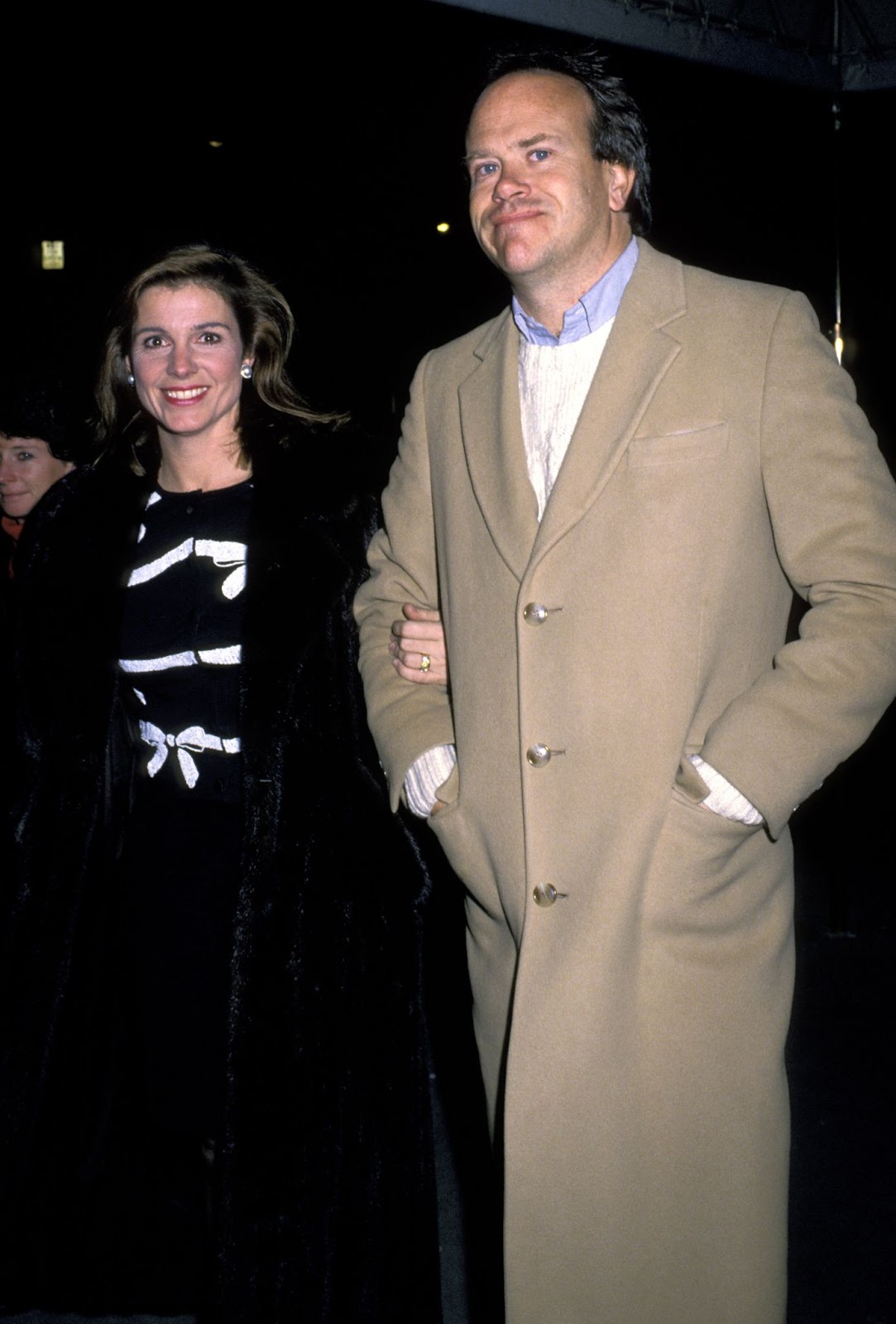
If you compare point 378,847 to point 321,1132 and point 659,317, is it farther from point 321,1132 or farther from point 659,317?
point 659,317

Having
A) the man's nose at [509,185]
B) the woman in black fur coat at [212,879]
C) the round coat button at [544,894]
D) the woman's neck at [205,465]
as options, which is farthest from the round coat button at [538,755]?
the woman's neck at [205,465]

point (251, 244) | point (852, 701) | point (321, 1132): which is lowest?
point (321, 1132)

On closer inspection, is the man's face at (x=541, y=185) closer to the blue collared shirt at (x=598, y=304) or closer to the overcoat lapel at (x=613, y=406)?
the blue collared shirt at (x=598, y=304)

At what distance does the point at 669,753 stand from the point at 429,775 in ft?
1.33

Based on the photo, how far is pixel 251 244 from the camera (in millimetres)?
5383

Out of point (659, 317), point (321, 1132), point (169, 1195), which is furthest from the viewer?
point (169, 1195)

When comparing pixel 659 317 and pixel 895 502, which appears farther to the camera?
pixel 659 317

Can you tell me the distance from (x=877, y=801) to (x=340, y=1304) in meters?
4.12

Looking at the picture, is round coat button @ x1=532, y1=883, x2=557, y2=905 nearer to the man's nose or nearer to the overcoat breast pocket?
the overcoat breast pocket

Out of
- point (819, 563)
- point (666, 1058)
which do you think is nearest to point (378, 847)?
point (666, 1058)

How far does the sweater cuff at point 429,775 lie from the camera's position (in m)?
1.81

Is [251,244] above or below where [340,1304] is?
above

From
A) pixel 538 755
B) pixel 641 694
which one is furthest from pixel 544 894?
pixel 641 694

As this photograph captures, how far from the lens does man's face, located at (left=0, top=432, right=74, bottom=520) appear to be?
3.16 meters
